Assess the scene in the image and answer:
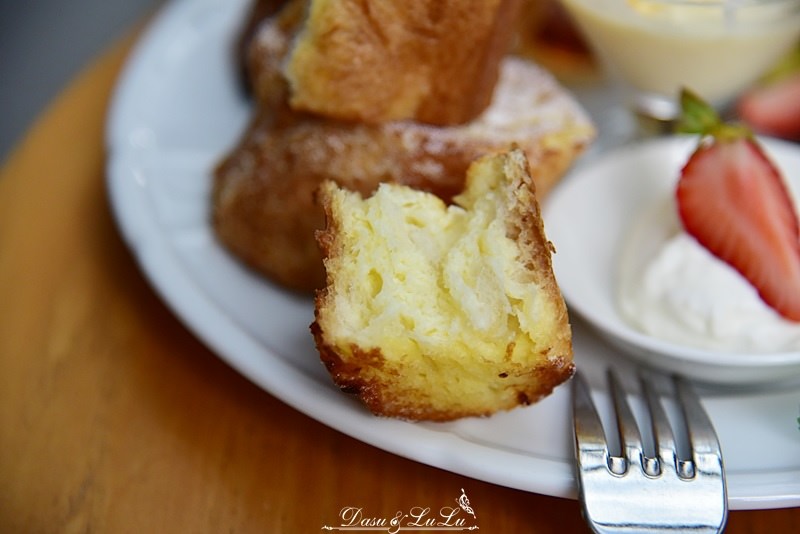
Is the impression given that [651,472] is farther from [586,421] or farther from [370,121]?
[370,121]

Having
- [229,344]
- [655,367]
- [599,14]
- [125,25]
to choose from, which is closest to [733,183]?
[655,367]

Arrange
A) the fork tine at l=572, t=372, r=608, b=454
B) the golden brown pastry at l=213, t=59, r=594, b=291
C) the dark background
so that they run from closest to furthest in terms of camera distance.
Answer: the fork tine at l=572, t=372, r=608, b=454 → the golden brown pastry at l=213, t=59, r=594, b=291 → the dark background

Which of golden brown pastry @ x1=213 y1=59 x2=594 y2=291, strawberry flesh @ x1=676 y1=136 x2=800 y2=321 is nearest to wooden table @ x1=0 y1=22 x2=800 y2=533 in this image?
golden brown pastry @ x1=213 y1=59 x2=594 y2=291

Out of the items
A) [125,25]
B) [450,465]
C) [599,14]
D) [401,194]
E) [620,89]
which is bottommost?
[125,25]

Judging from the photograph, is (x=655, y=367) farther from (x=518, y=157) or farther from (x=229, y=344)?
(x=229, y=344)

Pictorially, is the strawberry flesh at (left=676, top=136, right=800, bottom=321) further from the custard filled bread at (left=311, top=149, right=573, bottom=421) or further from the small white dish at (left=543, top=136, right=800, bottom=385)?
the custard filled bread at (left=311, top=149, right=573, bottom=421)
